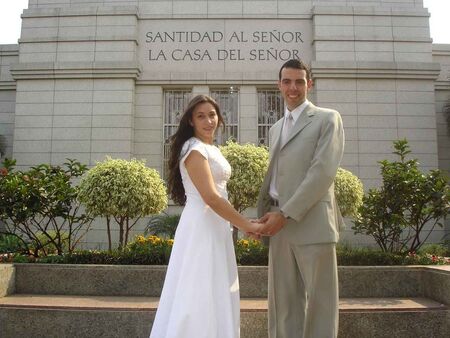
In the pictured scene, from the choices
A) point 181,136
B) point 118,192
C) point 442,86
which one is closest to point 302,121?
point 181,136

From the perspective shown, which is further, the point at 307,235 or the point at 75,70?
the point at 75,70

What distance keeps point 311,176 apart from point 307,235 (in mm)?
397

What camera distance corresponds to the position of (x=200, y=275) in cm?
291

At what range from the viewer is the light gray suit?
9.21ft

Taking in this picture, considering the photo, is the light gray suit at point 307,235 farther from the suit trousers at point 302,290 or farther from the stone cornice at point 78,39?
the stone cornice at point 78,39

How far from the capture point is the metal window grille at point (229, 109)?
12172mm

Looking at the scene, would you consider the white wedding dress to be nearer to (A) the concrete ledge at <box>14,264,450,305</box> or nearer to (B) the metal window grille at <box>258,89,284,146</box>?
(A) the concrete ledge at <box>14,264,450,305</box>

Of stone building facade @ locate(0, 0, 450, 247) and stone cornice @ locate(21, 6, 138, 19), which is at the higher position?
stone cornice @ locate(21, 6, 138, 19)

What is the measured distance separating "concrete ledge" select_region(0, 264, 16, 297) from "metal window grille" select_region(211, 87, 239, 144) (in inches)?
300

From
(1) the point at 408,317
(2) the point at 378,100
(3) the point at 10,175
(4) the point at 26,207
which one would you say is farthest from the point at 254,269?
(2) the point at 378,100

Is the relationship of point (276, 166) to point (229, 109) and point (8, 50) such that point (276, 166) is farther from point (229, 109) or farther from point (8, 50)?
point (8, 50)

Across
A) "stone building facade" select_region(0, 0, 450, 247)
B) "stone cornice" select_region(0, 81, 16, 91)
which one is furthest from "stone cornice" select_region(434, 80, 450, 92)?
"stone cornice" select_region(0, 81, 16, 91)

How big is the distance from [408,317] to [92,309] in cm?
316

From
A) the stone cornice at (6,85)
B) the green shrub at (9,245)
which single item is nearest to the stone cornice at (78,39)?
the stone cornice at (6,85)
